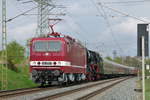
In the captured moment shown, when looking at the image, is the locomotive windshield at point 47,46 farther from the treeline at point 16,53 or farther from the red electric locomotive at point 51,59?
the treeline at point 16,53

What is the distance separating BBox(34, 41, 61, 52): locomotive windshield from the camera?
91.9 ft

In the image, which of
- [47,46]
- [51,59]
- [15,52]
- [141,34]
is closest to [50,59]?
[51,59]

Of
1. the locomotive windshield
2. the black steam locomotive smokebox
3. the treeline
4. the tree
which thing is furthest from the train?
the tree

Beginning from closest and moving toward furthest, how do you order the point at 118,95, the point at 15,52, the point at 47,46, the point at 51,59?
the point at 118,95 < the point at 51,59 < the point at 47,46 < the point at 15,52

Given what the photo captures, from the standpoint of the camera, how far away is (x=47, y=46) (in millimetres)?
28234

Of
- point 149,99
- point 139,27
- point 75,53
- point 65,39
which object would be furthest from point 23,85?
point 139,27

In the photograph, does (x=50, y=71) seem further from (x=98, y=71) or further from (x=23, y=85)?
(x=98, y=71)

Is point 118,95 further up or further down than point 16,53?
further down

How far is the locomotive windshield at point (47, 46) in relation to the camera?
28.0m

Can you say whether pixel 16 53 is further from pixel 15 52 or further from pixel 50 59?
pixel 50 59

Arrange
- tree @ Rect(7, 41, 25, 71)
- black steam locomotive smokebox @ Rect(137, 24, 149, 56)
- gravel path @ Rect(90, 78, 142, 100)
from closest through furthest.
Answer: black steam locomotive smokebox @ Rect(137, 24, 149, 56) → gravel path @ Rect(90, 78, 142, 100) → tree @ Rect(7, 41, 25, 71)

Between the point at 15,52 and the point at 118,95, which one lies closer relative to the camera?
the point at 118,95

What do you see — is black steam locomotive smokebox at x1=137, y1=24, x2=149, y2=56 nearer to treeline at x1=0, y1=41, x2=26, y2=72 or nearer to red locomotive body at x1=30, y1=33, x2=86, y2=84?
red locomotive body at x1=30, y1=33, x2=86, y2=84

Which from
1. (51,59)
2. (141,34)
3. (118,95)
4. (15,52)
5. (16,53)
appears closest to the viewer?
(141,34)
